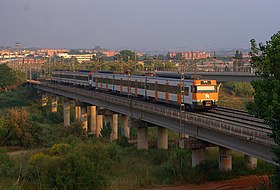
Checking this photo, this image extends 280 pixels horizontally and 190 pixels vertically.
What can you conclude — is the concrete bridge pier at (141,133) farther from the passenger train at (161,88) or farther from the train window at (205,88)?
the train window at (205,88)

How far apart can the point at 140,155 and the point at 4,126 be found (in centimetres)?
2138

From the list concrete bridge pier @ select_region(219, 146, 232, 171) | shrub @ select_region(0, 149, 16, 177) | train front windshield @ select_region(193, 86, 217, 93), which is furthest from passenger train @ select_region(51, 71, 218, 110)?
shrub @ select_region(0, 149, 16, 177)

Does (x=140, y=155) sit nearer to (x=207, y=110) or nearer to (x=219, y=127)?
(x=207, y=110)

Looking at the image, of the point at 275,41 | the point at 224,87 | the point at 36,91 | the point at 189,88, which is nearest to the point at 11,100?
the point at 36,91

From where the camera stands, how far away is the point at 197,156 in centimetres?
3553

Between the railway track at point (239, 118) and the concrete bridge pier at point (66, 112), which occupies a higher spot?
the railway track at point (239, 118)

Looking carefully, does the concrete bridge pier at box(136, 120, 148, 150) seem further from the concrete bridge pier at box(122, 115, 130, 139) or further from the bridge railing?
the concrete bridge pier at box(122, 115, 130, 139)

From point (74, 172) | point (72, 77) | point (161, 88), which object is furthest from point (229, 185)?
point (72, 77)

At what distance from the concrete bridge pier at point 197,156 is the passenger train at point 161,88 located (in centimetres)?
465

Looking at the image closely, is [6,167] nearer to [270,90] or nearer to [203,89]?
[203,89]

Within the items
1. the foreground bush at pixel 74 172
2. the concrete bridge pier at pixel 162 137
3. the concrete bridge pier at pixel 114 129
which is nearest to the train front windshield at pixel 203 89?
the concrete bridge pier at pixel 162 137

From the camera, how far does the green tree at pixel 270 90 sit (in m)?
21.5

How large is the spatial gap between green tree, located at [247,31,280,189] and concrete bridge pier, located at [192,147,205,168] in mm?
12523

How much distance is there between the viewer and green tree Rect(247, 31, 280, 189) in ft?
70.5
